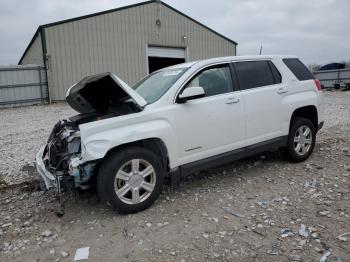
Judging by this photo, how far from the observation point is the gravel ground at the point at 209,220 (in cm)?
309

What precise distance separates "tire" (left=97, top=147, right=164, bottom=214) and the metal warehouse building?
51.5 ft

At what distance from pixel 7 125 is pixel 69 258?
9.21 m

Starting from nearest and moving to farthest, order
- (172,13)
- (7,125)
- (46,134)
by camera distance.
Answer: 1. (46,134)
2. (7,125)
3. (172,13)

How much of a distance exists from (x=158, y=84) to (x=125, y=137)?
3.88 ft

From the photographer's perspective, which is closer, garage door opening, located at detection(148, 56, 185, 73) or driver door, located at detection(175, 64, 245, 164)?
driver door, located at detection(175, 64, 245, 164)

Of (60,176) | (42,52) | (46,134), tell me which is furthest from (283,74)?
(42,52)

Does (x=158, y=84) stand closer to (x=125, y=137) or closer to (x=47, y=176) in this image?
(x=125, y=137)

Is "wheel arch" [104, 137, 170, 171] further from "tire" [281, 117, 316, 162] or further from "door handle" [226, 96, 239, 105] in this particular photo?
"tire" [281, 117, 316, 162]

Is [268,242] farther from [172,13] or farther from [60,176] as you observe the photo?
[172,13]

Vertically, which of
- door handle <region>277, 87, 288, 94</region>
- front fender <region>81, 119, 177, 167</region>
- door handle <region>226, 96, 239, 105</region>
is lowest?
front fender <region>81, 119, 177, 167</region>

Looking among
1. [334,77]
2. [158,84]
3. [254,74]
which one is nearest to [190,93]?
[158,84]

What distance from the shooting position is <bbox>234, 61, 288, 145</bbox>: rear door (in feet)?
15.5

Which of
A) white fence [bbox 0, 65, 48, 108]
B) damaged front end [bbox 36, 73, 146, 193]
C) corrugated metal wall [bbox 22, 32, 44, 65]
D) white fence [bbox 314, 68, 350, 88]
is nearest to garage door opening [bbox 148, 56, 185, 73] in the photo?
corrugated metal wall [bbox 22, 32, 44, 65]

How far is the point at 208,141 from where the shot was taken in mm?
4320
